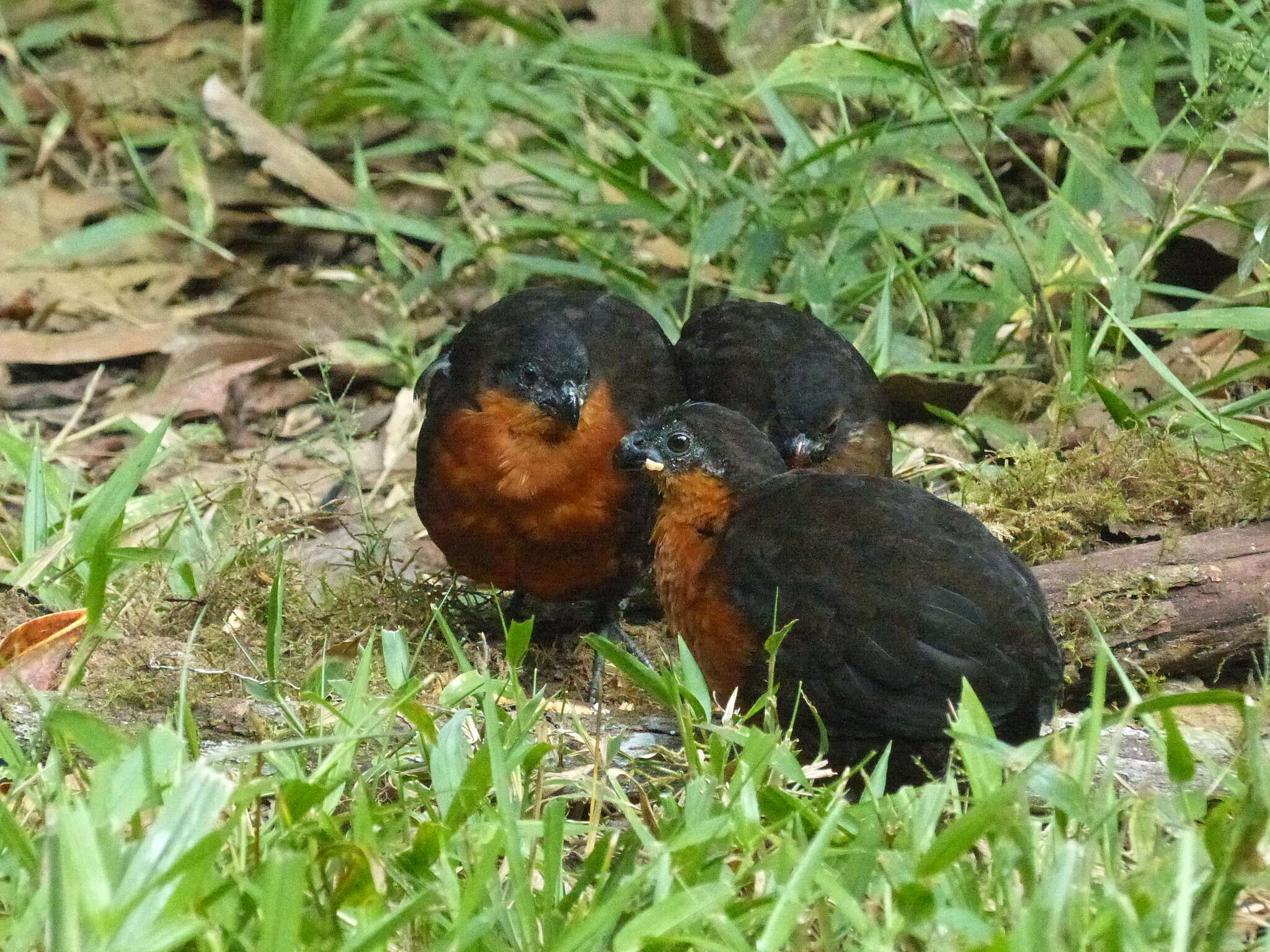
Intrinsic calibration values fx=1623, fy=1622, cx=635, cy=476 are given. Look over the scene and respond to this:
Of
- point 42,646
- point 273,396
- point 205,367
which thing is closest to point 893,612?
point 42,646

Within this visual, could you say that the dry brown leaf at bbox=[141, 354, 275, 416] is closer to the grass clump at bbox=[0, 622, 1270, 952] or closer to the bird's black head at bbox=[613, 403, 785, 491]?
the bird's black head at bbox=[613, 403, 785, 491]

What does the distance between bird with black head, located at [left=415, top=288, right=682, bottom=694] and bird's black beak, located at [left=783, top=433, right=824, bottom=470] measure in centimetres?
56

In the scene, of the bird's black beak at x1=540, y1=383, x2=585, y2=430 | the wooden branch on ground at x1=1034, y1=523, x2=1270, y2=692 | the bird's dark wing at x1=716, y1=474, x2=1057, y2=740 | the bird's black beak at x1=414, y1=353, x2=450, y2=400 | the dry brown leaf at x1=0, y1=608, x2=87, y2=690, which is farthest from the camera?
the bird's black beak at x1=414, y1=353, x2=450, y2=400

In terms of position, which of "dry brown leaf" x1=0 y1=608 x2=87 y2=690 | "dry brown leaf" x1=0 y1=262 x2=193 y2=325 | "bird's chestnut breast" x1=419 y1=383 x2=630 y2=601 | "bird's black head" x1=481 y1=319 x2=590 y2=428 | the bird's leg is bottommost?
"dry brown leaf" x1=0 y1=262 x2=193 y2=325

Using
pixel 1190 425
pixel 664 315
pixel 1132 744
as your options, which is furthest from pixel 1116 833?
pixel 664 315

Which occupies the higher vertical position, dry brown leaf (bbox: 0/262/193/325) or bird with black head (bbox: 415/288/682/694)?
bird with black head (bbox: 415/288/682/694)

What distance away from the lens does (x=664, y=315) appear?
6461 mm

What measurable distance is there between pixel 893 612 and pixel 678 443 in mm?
908

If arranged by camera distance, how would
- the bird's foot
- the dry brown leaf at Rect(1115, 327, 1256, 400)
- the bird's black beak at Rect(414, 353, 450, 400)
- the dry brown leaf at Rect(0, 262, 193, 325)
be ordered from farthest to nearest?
the dry brown leaf at Rect(0, 262, 193, 325) → the dry brown leaf at Rect(1115, 327, 1256, 400) → the bird's black beak at Rect(414, 353, 450, 400) → the bird's foot

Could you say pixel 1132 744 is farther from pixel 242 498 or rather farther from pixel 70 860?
pixel 242 498

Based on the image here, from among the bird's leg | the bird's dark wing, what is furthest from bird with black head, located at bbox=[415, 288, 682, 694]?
the bird's dark wing

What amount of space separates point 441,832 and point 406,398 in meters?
3.77

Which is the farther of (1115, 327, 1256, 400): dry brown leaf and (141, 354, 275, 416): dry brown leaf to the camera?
(141, 354, 275, 416): dry brown leaf

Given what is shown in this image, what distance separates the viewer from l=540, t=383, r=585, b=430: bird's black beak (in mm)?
4715
